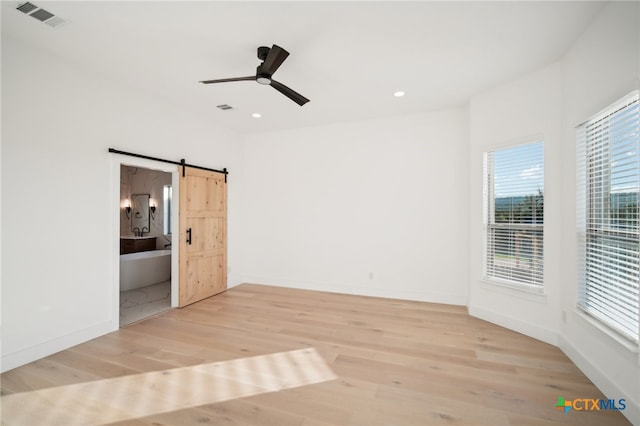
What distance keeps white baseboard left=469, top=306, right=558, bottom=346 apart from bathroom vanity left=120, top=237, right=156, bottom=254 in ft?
24.2

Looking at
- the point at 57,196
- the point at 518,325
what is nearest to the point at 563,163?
the point at 518,325

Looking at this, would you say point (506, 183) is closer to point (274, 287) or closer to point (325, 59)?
point (325, 59)

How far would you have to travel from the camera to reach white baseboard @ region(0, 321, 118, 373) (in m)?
2.57

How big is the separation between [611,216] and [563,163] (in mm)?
883

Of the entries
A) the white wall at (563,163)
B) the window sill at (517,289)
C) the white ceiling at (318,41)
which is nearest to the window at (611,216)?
the white wall at (563,163)

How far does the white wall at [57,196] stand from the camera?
2598mm

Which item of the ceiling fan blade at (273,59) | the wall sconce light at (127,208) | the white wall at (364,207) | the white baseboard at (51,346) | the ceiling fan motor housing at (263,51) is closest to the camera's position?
the ceiling fan blade at (273,59)

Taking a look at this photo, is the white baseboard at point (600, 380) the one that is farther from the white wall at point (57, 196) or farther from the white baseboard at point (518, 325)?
the white wall at point (57, 196)

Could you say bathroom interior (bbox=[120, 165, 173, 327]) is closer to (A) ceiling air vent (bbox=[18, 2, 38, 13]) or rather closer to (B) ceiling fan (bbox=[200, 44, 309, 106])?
(A) ceiling air vent (bbox=[18, 2, 38, 13])

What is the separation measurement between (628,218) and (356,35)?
2.60 m

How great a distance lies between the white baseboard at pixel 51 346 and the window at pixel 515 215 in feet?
15.8

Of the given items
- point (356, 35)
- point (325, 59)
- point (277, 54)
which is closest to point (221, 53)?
point (277, 54)

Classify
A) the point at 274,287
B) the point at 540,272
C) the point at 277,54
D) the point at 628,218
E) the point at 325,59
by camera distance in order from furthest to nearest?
the point at 274,287, the point at 540,272, the point at 325,59, the point at 277,54, the point at 628,218

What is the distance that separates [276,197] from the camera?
18.4ft
